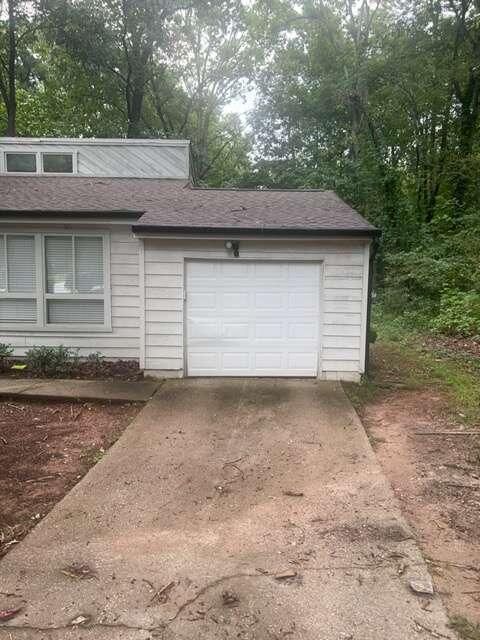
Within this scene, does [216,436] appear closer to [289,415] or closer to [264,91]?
[289,415]

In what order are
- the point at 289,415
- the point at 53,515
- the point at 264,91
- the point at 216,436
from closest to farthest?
the point at 53,515 < the point at 216,436 < the point at 289,415 < the point at 264,91

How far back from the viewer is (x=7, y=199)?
8.40 metres

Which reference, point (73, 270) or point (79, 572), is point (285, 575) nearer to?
point (79, 572)

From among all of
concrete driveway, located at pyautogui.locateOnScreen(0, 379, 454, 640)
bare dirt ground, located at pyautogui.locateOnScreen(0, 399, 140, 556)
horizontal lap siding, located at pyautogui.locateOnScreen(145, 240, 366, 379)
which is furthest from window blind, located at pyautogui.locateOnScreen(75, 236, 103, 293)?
concrete driveway, located at pyautogui.locateOnScreen(0, 379, 454, 640)

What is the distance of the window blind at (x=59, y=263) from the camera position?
26.3 ft

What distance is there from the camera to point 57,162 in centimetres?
1109

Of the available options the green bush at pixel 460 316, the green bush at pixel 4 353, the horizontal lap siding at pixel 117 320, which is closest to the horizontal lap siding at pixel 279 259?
the horizontal lap siding at pixel 117 320

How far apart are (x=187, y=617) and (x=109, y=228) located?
6.73 metres

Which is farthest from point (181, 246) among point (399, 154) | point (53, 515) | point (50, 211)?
point (399, 154)

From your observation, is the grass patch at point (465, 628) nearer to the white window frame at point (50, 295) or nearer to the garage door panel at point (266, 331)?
the garage door panel at point (266, 331)

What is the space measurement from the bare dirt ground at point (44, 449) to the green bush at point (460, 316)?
25.2 ft

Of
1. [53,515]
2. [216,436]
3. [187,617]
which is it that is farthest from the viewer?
[216,436]

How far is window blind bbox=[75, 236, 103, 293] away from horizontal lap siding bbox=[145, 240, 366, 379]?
4.25ft

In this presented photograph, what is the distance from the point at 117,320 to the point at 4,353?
197 cm
